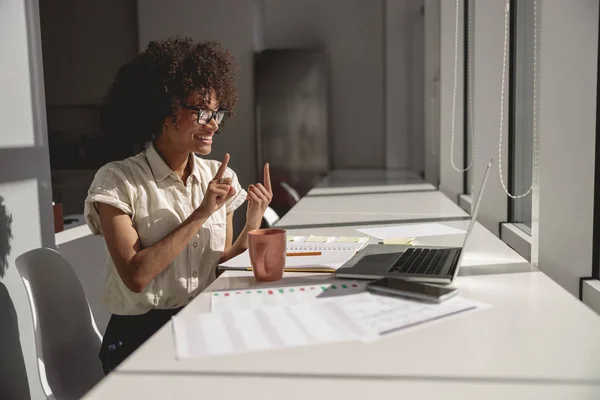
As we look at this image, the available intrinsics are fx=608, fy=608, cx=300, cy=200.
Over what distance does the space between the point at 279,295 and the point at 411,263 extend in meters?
0.36

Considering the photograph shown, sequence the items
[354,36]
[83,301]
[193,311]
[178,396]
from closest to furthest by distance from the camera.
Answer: [178,396]
[193,311]
[83,301]
[354,36]

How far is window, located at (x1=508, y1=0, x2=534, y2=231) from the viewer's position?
2332 millimetres

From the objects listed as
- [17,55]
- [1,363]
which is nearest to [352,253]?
[1,363]

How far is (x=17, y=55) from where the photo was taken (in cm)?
194

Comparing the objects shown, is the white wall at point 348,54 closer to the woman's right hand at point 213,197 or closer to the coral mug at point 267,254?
the woman's right hand at point 213,197

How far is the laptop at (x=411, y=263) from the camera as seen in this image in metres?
1.30

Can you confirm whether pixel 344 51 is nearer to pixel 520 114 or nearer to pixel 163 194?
pixel 520 114

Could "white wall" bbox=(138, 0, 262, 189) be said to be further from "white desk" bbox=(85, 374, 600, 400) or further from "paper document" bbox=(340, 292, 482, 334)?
"white desk" bbox=(85, 374, 600, 400)

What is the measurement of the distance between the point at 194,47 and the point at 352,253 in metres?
0.76

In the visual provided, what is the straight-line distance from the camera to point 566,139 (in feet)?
4.79

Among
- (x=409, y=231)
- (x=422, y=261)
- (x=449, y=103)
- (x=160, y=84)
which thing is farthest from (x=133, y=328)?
(x=449, y=103)

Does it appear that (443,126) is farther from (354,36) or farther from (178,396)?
(178,396)

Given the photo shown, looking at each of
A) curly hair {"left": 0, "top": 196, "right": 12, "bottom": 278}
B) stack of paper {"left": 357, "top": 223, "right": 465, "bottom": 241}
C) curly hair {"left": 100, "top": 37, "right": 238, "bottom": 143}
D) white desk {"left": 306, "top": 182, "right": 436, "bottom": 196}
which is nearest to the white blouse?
curly hair {"left": 100, "top": 37, "right": 238, "bottom": 143}

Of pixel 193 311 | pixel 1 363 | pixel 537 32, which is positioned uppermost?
pixel 537 32
